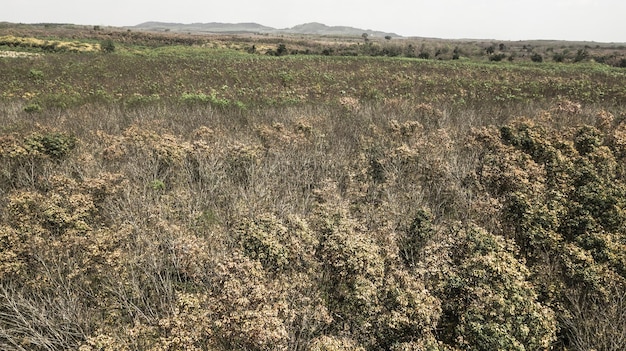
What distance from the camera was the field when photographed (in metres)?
5.70

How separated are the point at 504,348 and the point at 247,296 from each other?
12.8 feet

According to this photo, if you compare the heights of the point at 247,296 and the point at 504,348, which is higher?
the point at 247,296

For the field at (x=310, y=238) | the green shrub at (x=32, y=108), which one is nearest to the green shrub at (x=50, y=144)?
the field at (x=310, y=238)

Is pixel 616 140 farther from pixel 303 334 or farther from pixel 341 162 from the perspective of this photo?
pixel 303 334

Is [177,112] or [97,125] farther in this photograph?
[177,112]

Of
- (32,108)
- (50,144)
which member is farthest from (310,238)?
(32,108)

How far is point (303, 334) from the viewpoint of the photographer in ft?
20.3

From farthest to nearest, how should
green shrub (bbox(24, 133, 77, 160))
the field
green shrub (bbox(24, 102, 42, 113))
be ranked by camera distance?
green shrub (bbox(24, 102, 42, 113))
green shrub (bbox(24, 133, 77, 160))
the field

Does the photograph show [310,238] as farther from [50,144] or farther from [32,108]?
[32,108]

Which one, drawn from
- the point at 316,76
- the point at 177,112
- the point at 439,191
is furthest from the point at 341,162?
the point at 316,76

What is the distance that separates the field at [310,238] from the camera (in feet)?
18.7

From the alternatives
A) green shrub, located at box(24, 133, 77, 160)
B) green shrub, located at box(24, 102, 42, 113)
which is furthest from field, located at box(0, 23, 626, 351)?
green shrub, located at box(24, 102, 42, 113)

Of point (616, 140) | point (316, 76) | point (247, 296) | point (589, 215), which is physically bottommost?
point (247, 296)

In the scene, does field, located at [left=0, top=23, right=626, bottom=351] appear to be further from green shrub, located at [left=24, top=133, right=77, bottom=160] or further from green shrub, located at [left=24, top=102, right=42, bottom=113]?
green shrub, located at [left=24, top=102, right=42, bottom=113]
